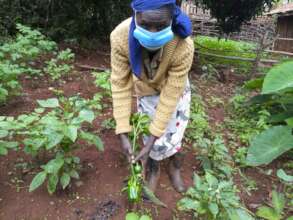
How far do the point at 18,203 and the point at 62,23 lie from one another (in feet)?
12.1

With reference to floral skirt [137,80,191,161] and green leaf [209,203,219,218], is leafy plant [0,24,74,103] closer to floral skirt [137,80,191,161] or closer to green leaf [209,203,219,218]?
floral skirt [137,80,191,161]

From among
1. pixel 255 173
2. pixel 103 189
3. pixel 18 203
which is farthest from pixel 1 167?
pixel 255 173

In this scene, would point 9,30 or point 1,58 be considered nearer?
point 1,58

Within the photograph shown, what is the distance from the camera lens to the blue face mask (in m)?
1.60

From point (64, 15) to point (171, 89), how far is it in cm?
370

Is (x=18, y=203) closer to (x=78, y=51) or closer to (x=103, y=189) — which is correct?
(x=103, y=189)

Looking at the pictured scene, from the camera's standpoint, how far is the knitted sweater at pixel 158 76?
1851 millimetres

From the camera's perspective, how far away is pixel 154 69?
6.33 feet

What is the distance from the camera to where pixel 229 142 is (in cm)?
314

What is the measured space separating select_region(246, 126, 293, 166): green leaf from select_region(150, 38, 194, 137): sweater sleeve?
31.1 inches

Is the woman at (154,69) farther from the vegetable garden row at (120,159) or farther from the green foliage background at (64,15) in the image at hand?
the green foliage background at (64,15)

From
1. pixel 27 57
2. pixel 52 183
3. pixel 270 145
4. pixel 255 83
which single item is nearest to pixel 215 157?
pixel 270 145

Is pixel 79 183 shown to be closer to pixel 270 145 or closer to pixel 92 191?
pixel 92 191

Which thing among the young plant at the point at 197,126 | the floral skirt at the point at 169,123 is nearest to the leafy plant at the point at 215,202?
the floral skirt at the point at 169,123
